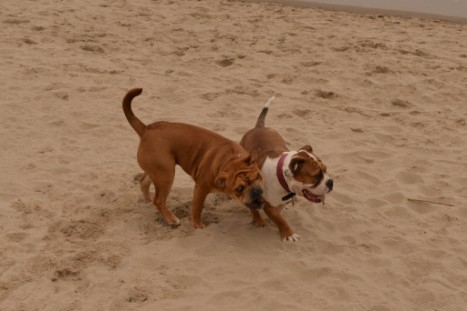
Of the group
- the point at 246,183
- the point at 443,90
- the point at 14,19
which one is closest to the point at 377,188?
the point at 246,183

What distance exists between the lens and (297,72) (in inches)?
318

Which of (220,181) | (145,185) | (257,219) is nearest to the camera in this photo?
(220,181)

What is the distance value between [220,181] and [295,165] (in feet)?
1.83

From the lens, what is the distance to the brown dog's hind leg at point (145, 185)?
500 cm

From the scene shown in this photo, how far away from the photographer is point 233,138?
6.30 metres

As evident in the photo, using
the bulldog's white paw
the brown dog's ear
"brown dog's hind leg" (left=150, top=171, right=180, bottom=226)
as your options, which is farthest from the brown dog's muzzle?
"brown dog's hind leg" (left=150, top=171, right=180, bottom=226)

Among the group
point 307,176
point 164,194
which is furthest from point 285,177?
point 164,194

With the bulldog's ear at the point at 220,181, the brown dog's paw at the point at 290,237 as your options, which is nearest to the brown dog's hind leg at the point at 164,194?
the bulldog's ear at the point at 220,181

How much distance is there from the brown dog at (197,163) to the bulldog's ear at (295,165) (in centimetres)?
24

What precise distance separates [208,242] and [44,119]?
2841 mm

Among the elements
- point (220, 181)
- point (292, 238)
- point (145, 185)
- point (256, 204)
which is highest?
point (220, 181)

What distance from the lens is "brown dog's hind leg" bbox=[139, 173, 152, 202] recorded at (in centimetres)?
500

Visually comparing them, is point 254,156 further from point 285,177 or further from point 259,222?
point 259,222

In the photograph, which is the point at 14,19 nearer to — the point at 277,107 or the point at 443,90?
the point at 277,107
